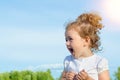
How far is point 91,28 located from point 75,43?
0.25 m

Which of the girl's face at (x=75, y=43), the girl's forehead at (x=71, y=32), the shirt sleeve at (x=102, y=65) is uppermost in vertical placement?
the girl's forehead at (x=71, y=32)

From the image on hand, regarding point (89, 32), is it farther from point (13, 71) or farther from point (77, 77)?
point (13, 71)

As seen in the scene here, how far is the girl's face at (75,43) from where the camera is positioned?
4.21 metres

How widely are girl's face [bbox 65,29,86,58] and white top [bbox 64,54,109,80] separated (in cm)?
7

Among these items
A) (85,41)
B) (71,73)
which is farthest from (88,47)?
(71,73)

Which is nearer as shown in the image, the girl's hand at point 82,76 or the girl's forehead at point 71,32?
Result: the girl's hand at point 82,76

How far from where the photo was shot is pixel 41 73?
1120cm

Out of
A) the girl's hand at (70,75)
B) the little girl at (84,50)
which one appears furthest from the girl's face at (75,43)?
the girl's hand at (70,75)

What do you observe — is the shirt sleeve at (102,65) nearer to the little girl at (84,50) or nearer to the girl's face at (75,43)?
the little girl at (84,50)

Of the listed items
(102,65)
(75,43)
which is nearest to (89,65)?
(102,65)

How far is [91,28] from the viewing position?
170 inches

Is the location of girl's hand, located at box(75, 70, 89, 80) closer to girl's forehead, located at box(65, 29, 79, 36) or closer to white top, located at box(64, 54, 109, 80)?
white top, located at box(64, 54, 109, 80)

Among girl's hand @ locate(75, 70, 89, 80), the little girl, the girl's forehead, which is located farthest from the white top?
the girl's forehead

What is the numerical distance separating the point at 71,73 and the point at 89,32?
48cm
